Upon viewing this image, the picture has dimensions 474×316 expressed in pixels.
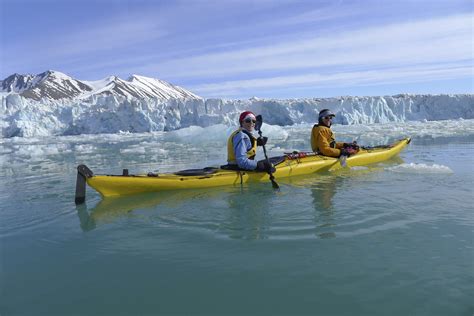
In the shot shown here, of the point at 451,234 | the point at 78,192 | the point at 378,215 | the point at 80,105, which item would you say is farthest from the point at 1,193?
the point at 80,105

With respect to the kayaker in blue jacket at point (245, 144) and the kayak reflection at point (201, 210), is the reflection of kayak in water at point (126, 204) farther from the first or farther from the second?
the kayaker in blue jacket at point (245, 144)

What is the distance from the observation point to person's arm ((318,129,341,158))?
7129mm

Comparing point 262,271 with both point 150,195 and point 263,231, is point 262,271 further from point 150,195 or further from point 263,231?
point 150,195

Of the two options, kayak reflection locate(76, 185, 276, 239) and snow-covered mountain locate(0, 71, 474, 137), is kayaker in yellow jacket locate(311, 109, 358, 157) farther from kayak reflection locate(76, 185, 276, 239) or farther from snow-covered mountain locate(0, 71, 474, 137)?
snow-covered mountain locate(0, 71, 474, 137)

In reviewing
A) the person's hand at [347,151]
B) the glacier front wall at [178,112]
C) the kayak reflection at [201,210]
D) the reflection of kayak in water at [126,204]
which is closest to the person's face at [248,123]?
the kayak reflection at [201,210]

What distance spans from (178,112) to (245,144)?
2898 cm

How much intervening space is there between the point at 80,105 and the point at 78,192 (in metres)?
30.6

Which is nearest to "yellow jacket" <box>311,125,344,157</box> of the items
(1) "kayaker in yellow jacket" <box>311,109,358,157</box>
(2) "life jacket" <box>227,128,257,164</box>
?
(1) "kayaker in yellow jacket" <box>311,109,358,157</box>

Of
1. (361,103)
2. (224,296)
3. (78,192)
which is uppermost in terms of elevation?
(361,103)

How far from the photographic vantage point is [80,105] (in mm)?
33125

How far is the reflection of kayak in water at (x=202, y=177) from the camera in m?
5.20

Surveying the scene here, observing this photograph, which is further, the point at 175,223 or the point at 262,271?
the point at 175,223

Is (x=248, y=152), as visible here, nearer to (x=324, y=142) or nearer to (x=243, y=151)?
(x=243, y=151)

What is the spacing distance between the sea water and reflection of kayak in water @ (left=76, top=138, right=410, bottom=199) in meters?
0.19
